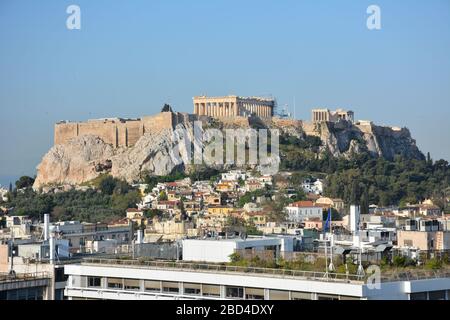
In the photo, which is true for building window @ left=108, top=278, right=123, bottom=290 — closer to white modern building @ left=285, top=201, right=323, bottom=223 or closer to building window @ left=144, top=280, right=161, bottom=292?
building window @ left=144, top=280, right=161, bottom=292

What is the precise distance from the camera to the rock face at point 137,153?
5144 cm

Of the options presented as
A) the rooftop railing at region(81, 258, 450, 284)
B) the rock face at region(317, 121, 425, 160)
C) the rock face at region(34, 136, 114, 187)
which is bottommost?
the rooftop railing at region(81, 258, 450, 284)

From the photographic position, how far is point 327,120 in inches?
2362

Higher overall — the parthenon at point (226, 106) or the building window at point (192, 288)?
the parthenon at point (226, 106)

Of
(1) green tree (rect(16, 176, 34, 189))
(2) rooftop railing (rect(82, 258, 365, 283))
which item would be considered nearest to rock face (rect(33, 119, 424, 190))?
(1) green tree (rect(16, 176, 34, 189))

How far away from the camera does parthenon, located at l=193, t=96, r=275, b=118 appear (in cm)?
5853

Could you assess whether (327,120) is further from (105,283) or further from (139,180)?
(105,283)

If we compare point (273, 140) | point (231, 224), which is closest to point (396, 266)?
point (231, 224)

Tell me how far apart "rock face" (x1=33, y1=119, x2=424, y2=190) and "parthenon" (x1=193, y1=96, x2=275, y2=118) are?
7.84 feet

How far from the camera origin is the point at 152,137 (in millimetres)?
51906

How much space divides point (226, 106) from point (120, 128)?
7470 millimetres

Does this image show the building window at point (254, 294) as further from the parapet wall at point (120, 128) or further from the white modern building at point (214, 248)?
the parapet wall at point (120, 128)

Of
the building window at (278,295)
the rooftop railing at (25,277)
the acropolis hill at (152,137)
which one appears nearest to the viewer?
the building window at (278,295)

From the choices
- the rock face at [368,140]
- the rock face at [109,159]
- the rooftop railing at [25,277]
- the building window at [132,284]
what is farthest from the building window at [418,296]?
the rock face at [368,140]
